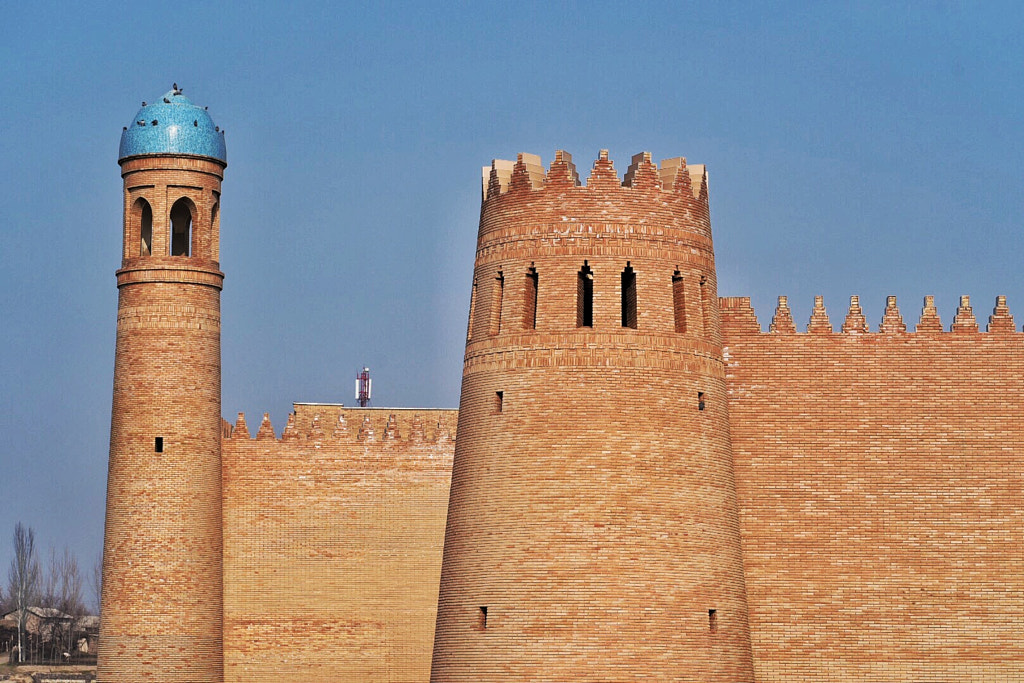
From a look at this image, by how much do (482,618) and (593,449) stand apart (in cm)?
304

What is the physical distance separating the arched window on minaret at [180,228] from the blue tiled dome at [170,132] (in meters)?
2.30

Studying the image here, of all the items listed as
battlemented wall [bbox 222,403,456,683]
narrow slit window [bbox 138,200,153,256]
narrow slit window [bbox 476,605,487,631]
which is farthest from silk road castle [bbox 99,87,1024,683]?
narrow slit window [bbox 138,200,153,256]

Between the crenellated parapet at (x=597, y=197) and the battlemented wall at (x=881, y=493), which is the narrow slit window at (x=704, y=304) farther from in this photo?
the battlemented wall at (x=881, y=493)

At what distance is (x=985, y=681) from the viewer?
31.4m

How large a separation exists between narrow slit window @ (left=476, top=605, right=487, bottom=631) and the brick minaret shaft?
11.6m

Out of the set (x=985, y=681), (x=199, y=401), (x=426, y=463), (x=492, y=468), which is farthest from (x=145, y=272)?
(x=985, y=681)

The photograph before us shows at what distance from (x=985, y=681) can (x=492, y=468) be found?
8.90 meters

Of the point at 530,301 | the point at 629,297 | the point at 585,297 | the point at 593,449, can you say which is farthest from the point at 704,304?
the point at 593,449

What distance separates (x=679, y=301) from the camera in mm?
30422

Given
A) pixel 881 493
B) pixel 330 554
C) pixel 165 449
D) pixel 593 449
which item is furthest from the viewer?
pixel 330 554

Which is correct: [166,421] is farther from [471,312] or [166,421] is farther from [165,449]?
[471,312]

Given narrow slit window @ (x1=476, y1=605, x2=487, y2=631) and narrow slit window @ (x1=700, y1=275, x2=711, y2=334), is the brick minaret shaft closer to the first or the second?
narrow slit window @ (x1=476, y1=605, x2=487, y2=631)

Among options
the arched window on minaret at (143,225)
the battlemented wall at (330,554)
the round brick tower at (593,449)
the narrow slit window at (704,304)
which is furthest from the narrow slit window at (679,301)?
the arched window on minaret at (143,225)

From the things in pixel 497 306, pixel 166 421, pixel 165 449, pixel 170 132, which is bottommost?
pixel 165 449
